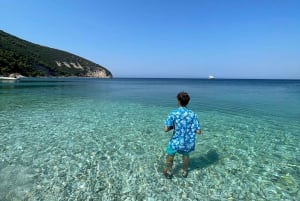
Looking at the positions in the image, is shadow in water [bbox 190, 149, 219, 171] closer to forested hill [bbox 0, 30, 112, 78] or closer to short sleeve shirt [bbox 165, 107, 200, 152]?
short sleeve shirt [bbox 165, 107, 200, 152]

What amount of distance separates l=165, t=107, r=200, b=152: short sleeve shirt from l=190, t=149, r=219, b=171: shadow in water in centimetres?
156

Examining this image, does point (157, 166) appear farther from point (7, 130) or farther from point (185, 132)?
point (7, 130)

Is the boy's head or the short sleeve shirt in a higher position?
the boy's head

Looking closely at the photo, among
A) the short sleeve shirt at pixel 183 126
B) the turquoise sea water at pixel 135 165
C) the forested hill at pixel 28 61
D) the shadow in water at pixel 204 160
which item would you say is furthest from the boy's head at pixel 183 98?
the forested hill at pixel 28 61

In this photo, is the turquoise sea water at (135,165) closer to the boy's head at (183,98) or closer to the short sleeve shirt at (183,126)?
the short sleeve shirt at (183,126)

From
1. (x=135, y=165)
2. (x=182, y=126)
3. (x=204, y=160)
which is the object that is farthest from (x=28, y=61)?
(x=182, y=126)

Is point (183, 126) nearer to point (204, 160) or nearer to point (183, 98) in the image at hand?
point (183, 98)

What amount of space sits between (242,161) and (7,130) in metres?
10.4

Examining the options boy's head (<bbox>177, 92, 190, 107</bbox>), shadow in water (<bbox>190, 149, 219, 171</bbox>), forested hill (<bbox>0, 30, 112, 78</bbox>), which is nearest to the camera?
boy's head (<bbox>177, 92, 190, 107</bbox>)

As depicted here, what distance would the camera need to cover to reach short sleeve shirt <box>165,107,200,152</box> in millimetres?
4895

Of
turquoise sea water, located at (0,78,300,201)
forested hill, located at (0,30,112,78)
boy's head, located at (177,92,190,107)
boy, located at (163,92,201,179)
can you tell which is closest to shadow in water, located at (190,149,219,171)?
turquoise sea water, located at (0,78,300,201)

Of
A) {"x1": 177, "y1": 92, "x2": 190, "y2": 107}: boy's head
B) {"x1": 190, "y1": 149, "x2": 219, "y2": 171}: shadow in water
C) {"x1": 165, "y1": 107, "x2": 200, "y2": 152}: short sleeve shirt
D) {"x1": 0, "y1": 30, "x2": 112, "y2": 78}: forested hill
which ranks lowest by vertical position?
{"x1": 190, "y1": 149, "x2": 219, "y2": 171}: shadow in water

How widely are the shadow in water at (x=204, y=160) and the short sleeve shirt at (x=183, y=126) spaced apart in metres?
1.56

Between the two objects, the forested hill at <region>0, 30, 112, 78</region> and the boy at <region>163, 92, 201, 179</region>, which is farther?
the forested hill at <region>0, 30, 112, 78</region>
